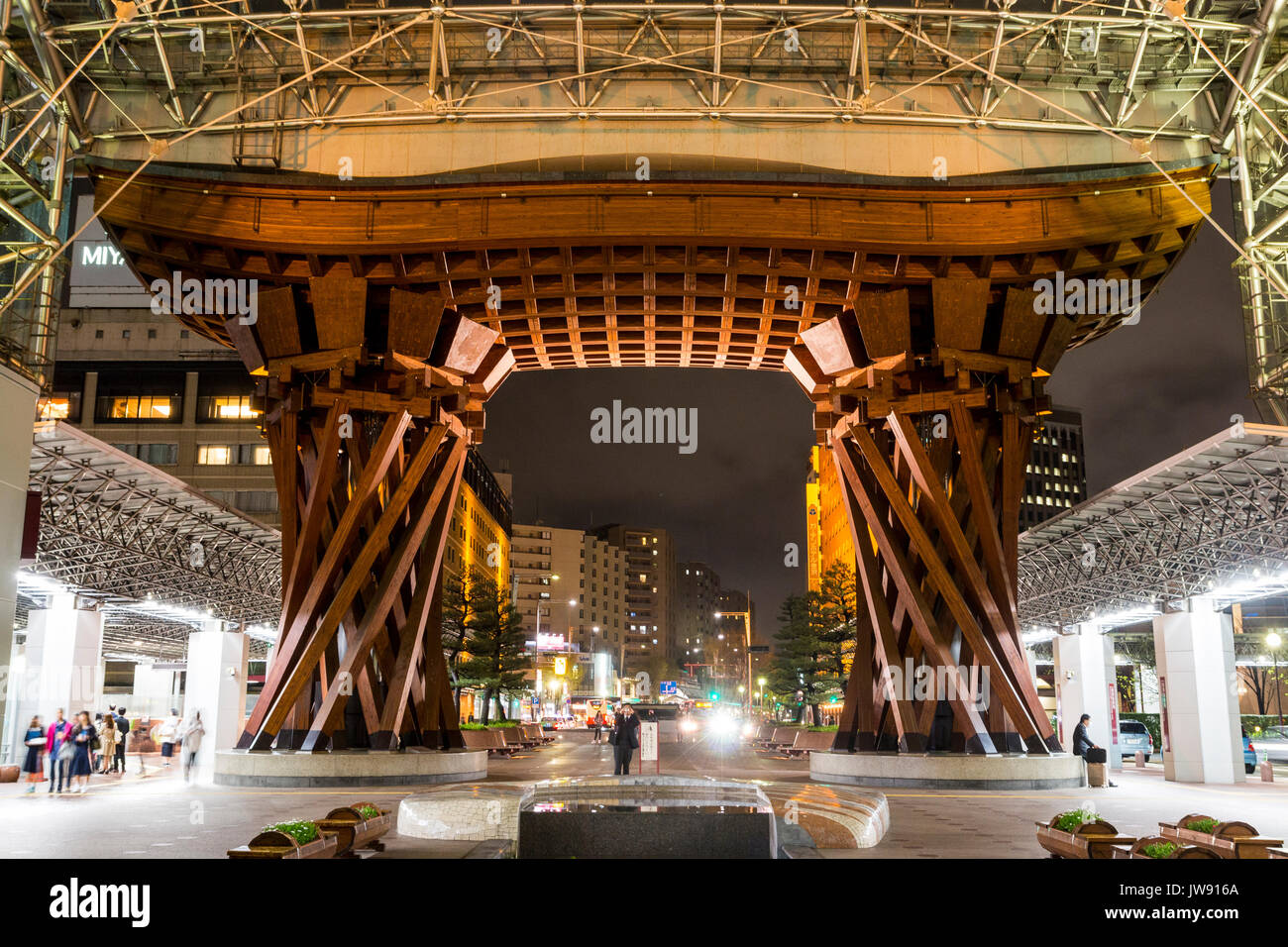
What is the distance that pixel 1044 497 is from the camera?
15938 cm

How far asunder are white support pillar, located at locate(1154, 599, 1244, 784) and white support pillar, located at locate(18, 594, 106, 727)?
32.8 metres

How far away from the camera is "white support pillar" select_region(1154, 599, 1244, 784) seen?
31094 millimetres

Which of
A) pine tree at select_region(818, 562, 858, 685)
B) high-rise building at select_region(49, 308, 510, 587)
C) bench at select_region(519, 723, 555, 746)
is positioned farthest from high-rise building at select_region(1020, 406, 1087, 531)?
bench at select_region(519, 723, 555, 746)

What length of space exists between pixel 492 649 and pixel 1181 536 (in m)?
33.9

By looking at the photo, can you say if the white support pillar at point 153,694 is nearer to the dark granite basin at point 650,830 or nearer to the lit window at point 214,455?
the lit window at point 214,455

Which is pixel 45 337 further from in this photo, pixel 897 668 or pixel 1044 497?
pixel 1044 497

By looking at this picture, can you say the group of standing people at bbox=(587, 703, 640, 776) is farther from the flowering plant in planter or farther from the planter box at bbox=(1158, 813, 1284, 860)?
the planter box at bbox=(1158, 813, 1284, 860)

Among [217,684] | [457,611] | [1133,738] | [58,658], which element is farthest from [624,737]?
[1133,738]

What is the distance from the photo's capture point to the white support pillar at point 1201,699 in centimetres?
3109

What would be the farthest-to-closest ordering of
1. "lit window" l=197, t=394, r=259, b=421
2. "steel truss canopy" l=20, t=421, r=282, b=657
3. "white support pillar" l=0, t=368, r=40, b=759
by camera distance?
"lit window" l=197, t=394, r=259, b=421 → "steel truss canopy" l=20, t=421, r=282, b=657 → "white support pillar" l=0, t=368, r=40, b=759

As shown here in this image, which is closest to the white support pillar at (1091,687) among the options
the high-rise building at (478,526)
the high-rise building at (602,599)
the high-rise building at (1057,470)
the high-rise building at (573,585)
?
the high-rise building at (478,526)
